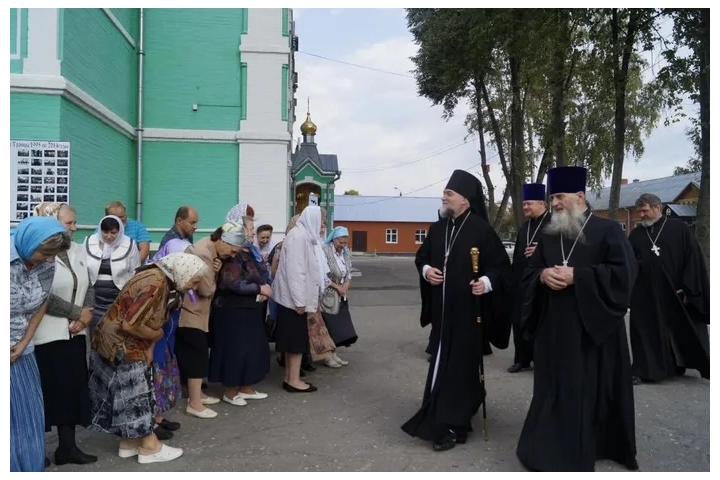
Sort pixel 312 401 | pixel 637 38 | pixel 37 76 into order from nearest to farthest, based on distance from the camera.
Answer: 1. pixel 312 401
2. pixel 37 76
3. pixel 637 38

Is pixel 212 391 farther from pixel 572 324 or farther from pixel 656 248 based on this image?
pixel 656 248

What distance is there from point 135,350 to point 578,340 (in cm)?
295

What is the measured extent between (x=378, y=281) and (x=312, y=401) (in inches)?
641

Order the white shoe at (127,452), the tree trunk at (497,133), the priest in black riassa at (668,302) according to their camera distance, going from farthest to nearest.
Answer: the tree trunk at (497,133)
the priest in black riassa at (668,302)
the white shoe at (127,452)

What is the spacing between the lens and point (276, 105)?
47.0 ft

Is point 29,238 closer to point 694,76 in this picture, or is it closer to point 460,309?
point 460,309

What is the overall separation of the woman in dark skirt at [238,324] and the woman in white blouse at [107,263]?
34.2 inches

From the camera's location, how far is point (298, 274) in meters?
5.88

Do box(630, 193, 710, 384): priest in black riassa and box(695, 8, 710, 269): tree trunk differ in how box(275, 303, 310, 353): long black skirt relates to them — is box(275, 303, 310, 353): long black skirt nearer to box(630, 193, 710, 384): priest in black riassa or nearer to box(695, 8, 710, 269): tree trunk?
box(630, 193, 710, 384): priest in black riassa

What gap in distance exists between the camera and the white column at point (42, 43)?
28.4 feet

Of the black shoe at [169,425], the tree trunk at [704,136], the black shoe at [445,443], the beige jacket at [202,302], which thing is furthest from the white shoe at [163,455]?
the tree trunk at [704,136]

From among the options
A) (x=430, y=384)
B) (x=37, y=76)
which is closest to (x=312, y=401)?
(x=430, y=384)

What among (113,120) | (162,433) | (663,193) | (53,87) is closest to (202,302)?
(162,433)

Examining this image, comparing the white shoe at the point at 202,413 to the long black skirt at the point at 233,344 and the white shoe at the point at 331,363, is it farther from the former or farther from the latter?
the white shoe at the point at 331,363
